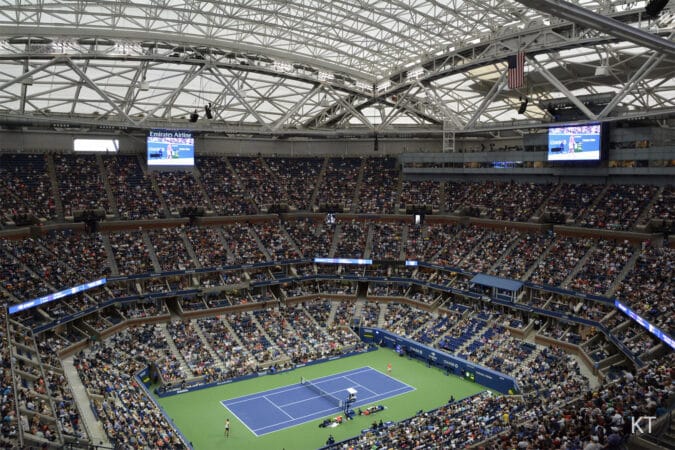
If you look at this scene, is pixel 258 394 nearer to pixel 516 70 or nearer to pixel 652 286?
pixel 652 286

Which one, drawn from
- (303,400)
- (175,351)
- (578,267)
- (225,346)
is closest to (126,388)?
(175,351)

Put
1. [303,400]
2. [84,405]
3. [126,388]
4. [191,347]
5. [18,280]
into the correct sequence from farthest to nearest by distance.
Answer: [191,347] → [18,280] → [303,400] → [126,388] → [84,405]

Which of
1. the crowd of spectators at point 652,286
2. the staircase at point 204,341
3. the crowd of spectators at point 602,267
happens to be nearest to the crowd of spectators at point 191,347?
the staircase at point 204,341

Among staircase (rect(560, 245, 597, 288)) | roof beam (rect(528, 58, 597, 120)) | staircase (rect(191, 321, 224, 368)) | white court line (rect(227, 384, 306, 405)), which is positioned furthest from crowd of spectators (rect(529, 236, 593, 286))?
staircase (rect(191, 321, 224, 368))

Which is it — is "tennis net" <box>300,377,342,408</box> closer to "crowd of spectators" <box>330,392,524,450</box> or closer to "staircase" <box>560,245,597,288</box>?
"crowd of spectators" <box>330,392,524,450</box>

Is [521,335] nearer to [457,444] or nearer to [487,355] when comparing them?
[487,355]

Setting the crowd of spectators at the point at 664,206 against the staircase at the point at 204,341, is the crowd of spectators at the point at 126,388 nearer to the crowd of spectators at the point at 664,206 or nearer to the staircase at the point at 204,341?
the staircase at the point at 204,341
